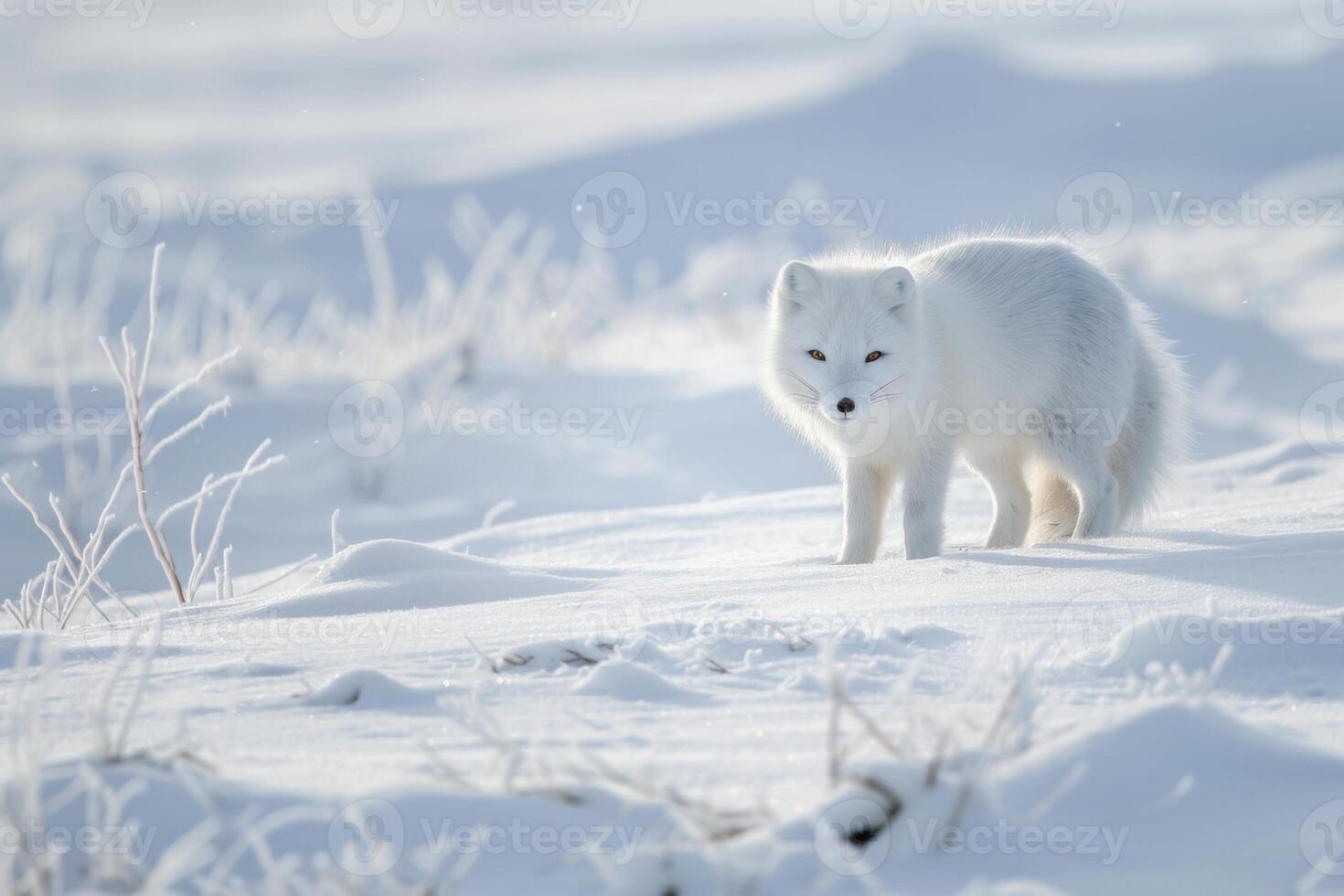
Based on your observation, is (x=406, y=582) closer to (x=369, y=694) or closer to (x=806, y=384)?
(x=369, y=694)

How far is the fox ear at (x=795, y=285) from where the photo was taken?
12.4ft

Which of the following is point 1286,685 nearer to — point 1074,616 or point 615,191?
point 1074,616

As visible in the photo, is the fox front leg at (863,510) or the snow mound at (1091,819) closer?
the snow mound at (1091,819)

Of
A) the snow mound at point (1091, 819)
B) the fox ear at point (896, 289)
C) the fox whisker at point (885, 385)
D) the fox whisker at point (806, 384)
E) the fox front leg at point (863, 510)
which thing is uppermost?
the fox ear at point (896, 289)

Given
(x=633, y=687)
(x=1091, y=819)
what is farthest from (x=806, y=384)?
(x=1091, y=819)

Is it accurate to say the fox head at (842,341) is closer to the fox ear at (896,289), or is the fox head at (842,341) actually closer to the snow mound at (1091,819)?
the fox ear at (896,289)

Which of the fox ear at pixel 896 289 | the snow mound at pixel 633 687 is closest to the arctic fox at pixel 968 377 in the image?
the fox ear at pixel 896 289

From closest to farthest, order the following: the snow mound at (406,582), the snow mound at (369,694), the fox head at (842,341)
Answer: the snow mound at (369,694) < the snow mound at (406,582) < the fox head at (842,341)

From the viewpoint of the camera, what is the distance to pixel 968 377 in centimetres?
385

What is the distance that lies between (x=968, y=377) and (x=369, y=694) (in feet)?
8.50

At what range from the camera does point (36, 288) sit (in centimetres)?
749

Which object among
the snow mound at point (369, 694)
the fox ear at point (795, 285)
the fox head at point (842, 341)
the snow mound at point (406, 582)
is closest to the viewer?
the snow mound at point (369, 694)

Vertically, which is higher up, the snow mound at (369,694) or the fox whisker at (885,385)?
the fox whisker at (885,385)

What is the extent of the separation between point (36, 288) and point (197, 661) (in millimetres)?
6391
